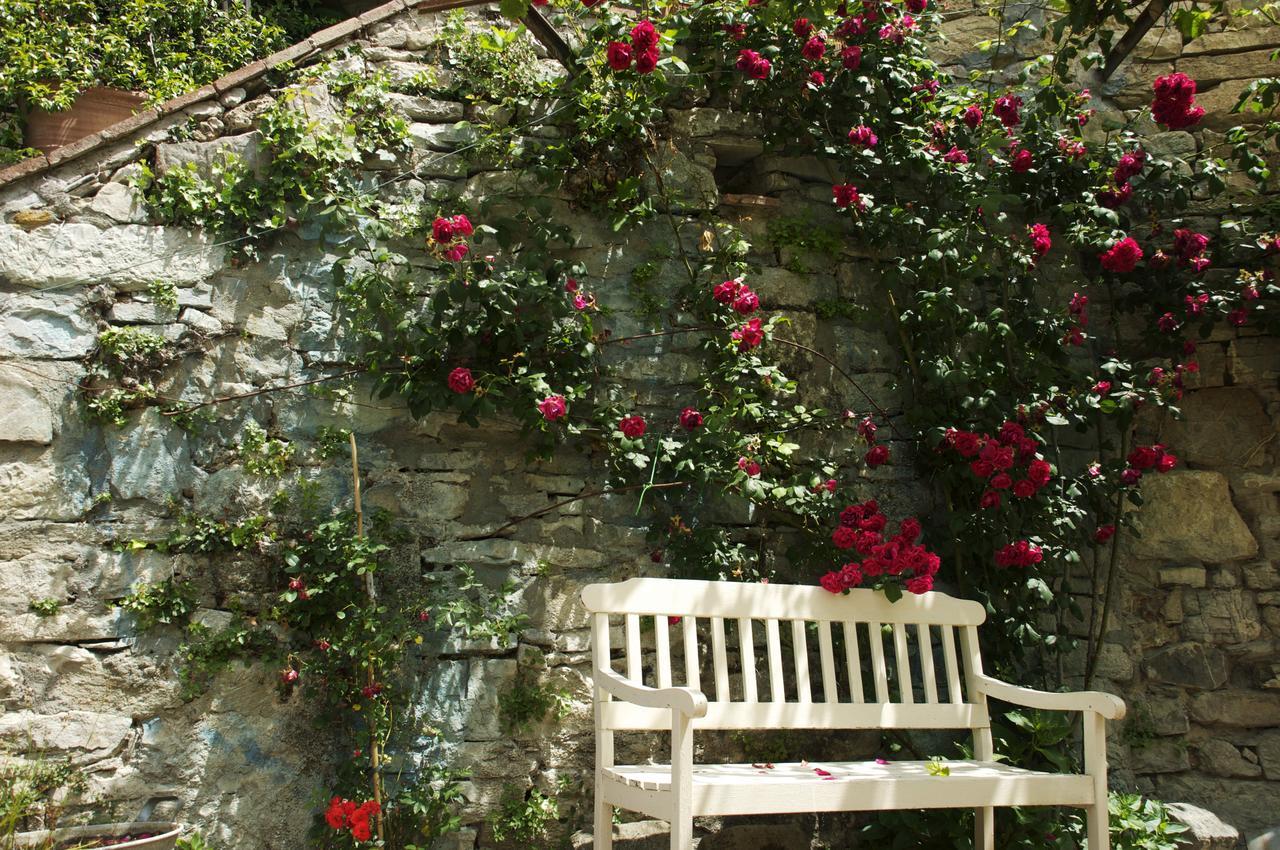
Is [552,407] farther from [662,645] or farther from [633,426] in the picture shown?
[662,645]

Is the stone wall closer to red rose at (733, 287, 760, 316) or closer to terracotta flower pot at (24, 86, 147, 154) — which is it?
red rose at (733, 287, 760, 316)

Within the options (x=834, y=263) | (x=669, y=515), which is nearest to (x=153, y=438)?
(x=669, y=515)

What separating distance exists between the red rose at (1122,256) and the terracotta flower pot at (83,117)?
3.85 metres

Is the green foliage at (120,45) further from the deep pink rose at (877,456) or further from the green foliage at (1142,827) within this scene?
the green foliage at (1142,827)

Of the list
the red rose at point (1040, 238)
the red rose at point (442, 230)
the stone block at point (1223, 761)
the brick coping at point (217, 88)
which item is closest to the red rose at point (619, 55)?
the brick coping at point (217, 88)

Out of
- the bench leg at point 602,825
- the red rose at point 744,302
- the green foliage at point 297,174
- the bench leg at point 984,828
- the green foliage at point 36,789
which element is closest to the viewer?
the green foliage at point 36,789

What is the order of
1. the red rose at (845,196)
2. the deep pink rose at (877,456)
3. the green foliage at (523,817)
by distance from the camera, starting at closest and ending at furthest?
1. the green foliage at (523,817)
2. the deep pink rose at (877,456)
3. the red rose at (845,196)

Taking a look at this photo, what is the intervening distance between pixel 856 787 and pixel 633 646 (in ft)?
2.51

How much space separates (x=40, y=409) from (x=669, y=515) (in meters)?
2.10

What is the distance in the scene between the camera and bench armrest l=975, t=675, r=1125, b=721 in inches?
123

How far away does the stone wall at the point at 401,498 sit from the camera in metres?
Result: 3.08

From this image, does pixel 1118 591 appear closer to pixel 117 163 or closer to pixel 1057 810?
pixel 1057 810

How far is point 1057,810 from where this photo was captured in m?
3.49

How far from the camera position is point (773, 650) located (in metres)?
3.22
